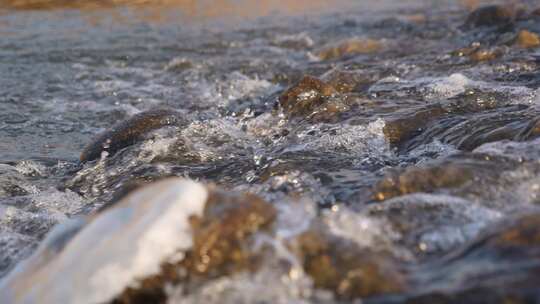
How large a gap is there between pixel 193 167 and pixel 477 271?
2.53m

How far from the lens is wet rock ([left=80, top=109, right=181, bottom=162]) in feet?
15.5

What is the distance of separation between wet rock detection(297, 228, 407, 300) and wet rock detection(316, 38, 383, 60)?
6.72 meters

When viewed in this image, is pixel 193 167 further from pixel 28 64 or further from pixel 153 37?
pixel 153 37

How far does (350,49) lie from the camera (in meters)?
8.73

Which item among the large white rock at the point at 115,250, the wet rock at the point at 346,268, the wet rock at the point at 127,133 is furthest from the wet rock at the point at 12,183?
the wet rock at the point at 346,268

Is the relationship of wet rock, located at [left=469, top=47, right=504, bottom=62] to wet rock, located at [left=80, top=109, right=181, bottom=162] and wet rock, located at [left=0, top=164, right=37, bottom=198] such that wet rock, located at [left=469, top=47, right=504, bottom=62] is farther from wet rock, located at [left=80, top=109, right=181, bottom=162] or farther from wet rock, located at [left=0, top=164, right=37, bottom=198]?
wet rock, located at [left=0, top=164, right=37, bottom=198]

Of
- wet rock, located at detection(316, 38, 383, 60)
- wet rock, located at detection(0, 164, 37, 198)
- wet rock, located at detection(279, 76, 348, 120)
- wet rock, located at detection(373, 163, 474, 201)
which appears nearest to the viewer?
wet rock, located at detection(373, 163, 474, 201)

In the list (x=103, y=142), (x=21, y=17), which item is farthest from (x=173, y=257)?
(x=21, y=17)

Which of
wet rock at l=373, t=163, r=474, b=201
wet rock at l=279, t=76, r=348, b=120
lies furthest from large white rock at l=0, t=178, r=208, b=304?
wet rock at l=279, t=76, r=348, b=120

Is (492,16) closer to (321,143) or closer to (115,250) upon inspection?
(321,143)

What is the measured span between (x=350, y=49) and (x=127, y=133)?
4510mm

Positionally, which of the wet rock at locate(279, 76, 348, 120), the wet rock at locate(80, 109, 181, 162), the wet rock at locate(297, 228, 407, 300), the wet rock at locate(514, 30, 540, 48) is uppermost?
the wet rock at locate(297, 228, 407, 300)

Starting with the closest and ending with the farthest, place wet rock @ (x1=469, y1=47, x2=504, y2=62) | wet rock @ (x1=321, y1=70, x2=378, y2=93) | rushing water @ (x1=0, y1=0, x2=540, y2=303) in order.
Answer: rushing water @ (x1=0, y1=0, x2=540, y2=303) → wet rock @ (x1=321, y1=70, x2=378, y2=93) → wet rock @ (x1=469, y1=47, x2=504, y2=62)

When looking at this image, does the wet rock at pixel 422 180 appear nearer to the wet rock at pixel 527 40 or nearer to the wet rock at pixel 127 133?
the wet rock at pixel 127 133
